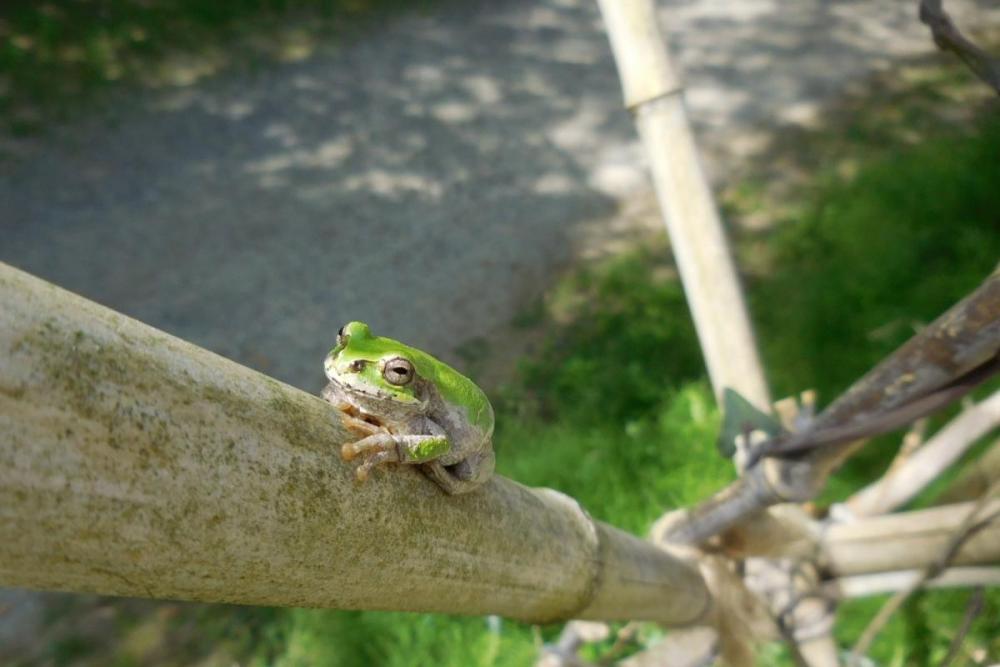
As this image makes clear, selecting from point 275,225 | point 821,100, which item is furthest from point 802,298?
point 275,225

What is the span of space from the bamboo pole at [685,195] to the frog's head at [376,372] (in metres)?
0.90

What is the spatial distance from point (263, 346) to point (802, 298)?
3034mm

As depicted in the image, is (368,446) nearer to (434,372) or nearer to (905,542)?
(434,372)

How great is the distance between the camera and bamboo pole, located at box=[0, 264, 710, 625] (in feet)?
1.62

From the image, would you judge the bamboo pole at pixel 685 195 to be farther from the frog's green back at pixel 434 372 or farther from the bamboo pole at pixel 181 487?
the bamboo pole at pixel 181 487

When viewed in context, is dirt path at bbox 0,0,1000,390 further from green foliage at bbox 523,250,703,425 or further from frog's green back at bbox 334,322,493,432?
frog's green back at bbox 334,322,493,432

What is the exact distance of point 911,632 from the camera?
275 cm

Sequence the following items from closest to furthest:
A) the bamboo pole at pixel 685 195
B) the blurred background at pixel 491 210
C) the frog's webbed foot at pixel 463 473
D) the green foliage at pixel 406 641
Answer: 1. the frog's webbed foot at pixel 463 473
2. the bamboo pole at pixel 685 195
3. the green foliage at pixel 406 641
4. the blurred background at pixel 491 210

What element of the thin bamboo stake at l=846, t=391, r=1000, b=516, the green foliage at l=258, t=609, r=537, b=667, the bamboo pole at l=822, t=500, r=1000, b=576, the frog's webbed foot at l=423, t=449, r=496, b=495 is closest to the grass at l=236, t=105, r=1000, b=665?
the green foliage at l=258, t=609, r=537, b=667

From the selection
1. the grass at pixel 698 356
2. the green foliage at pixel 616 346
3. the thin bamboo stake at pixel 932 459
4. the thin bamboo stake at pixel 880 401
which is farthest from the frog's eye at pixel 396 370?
the green foliage at pixel 616 346

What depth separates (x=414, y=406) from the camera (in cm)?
105

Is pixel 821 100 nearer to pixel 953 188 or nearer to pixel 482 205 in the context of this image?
pixel 953 188

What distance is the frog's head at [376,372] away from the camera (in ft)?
3.34

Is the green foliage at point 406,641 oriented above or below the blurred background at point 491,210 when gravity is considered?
below
